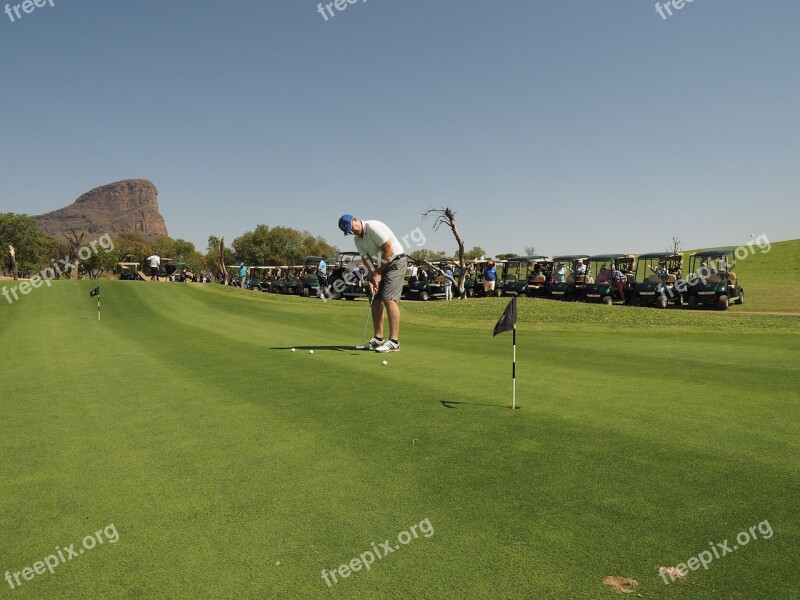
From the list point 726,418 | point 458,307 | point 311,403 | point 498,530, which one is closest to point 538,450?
point 498,530

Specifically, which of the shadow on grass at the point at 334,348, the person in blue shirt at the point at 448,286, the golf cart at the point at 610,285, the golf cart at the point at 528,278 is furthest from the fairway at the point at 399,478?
the golf cart at the point at 528,278

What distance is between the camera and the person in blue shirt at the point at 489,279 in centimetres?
3319

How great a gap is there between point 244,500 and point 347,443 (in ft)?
3.86

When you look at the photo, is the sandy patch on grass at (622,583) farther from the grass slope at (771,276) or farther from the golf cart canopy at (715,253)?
the grass slope at (771,276)

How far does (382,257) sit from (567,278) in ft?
78.1

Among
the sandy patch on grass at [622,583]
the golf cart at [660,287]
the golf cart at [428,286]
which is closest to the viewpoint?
the sandy patch on grass at [622,583]

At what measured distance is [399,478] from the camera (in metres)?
3.81

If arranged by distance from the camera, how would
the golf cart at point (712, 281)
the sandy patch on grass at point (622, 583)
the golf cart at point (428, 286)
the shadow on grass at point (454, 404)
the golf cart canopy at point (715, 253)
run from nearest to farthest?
the sandy patch on grass at point (622, 583) → the shadow on grass at point (454, 404) → the golf cart at point (712, 281) → the golf cart canopy at point (715, 253) → the golf cart at point (428, 286)

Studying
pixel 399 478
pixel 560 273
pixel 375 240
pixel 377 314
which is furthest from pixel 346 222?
pixel 560 273

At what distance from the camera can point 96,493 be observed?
3.64m

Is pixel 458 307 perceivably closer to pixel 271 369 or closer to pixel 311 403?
pixel 271 369

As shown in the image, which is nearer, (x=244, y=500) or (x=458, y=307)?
(x=244, y=500)

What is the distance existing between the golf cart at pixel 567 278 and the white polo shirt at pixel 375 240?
22357mm

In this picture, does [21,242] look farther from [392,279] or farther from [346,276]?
[392,279]
